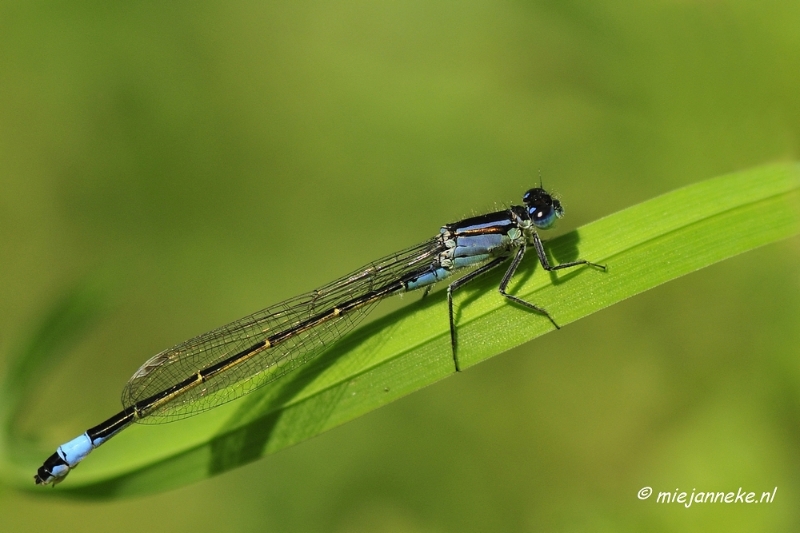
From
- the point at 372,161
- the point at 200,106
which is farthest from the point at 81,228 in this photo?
the point at 372,161

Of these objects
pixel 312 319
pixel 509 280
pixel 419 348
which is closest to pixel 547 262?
pixel 509 280

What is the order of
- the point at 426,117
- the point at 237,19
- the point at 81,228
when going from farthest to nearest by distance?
1. the point at 237,19
2. the point at 81,228
3. the point at 426,117

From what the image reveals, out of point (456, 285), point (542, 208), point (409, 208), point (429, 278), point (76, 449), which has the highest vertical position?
point (409, 208)

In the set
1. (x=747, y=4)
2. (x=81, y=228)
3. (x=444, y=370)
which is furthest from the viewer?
(x=81, y=228)

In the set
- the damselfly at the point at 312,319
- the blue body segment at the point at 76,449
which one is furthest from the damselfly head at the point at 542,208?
the blue body segment at the point at 76,449

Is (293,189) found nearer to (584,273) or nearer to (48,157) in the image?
(48,157)

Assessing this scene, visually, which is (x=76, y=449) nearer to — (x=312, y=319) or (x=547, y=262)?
(x=312, y=319)
